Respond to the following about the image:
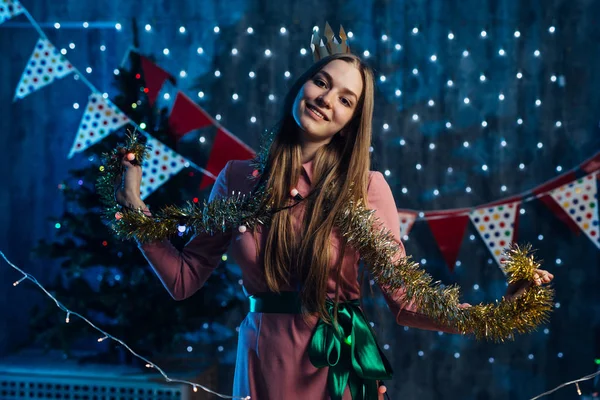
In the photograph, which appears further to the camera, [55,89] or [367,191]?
[55,89]

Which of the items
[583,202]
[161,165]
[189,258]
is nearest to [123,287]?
[161,165]

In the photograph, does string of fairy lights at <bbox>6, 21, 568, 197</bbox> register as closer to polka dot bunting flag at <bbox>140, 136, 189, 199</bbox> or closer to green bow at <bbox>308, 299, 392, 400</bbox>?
polka dot bunting flag at <bbox>140, 136, 189, 199</bbox>

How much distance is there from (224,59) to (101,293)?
4.82 feet

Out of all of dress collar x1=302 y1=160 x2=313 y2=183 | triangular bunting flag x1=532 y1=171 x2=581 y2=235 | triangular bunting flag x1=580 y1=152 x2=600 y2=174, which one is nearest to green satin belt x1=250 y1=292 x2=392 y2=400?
dress collar x1=302 y1=160 x2=313 y2=183

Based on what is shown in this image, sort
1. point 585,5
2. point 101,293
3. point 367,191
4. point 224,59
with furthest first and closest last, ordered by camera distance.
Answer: point 224,59
point 585,5
point 101,293
point 367,191

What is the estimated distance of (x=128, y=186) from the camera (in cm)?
148

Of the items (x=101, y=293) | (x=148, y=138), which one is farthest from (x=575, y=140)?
(x=101, y=293)

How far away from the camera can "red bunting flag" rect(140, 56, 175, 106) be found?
11.6ft

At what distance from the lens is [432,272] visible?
3.54 m

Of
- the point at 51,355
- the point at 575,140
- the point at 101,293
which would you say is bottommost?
the point at 51,355

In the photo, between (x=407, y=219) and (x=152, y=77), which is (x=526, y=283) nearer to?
(x=407, y=219)

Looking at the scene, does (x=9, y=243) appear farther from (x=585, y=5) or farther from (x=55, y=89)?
(x=585, y=5)

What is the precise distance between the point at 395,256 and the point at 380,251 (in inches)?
1.8

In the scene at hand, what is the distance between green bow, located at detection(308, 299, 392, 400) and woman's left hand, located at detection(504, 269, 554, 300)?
33 cm
